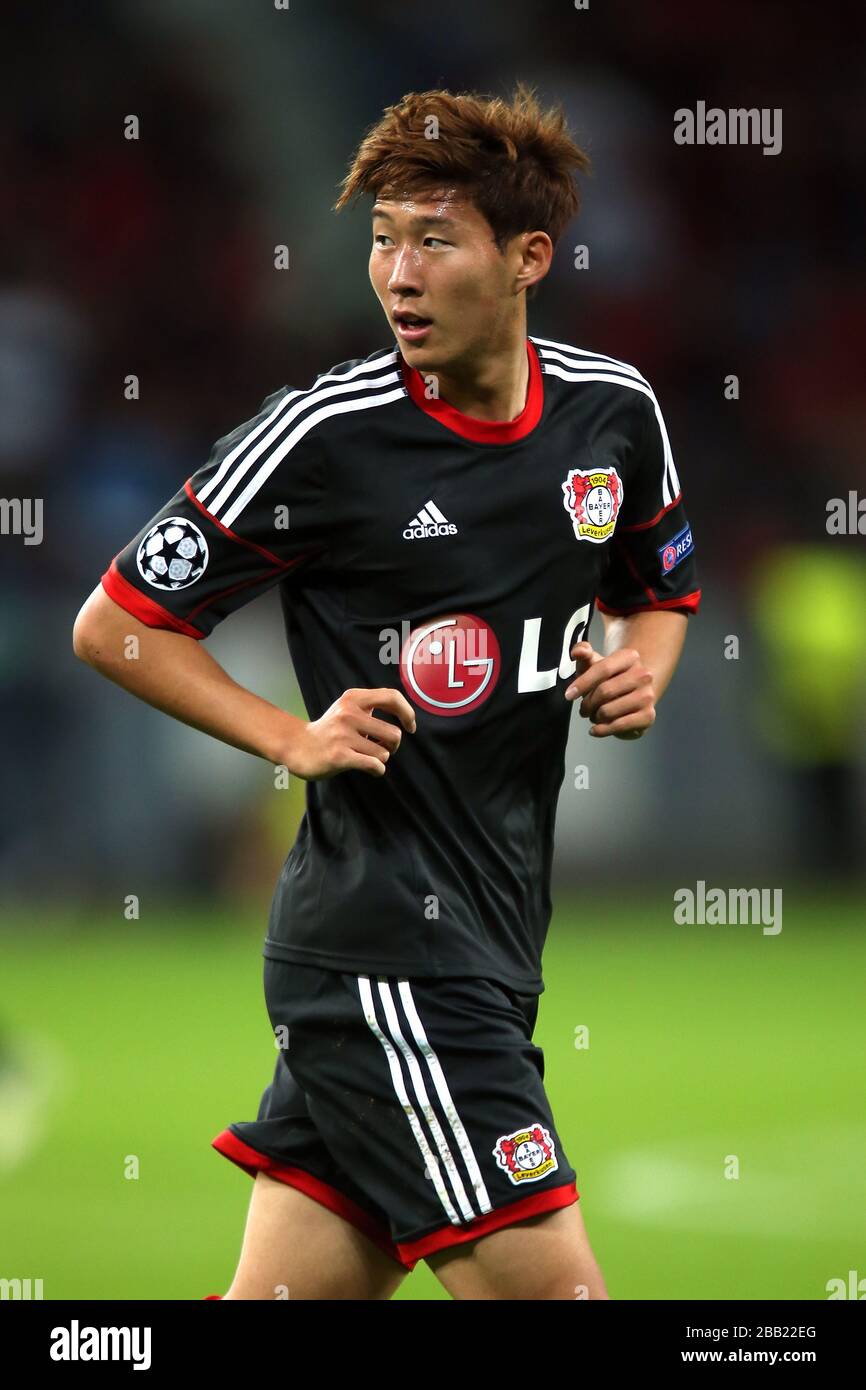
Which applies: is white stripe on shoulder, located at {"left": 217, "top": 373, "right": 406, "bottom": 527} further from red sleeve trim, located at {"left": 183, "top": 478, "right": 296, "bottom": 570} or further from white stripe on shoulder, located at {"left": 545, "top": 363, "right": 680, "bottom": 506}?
white stripe on shoulder, located at {"left": 545, "top": 363, "right": 680, "bottom": 506}

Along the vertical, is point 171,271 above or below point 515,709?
above

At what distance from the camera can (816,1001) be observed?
743 centimetres

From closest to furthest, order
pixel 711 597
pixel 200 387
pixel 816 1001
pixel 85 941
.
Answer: pixel 816 1001 → pixel 85 941 → pixel 711 597 → pixel 200 387

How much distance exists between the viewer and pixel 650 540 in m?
3.30

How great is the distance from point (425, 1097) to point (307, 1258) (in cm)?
40

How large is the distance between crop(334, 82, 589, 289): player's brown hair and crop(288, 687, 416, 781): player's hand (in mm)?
751

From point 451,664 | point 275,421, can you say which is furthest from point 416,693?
point 275,421

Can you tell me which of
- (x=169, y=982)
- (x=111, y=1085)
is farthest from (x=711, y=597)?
(x=111, y=1085)

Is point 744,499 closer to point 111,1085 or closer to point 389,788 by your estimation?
point 111,1085

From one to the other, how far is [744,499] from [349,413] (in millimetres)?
Result: 7299

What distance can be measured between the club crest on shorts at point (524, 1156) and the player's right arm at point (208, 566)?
62cm

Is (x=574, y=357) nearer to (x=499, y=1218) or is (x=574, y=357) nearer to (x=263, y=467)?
(x=263, y=467)

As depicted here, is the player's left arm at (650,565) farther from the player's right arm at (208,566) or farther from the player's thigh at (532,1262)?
the player's thigh at (532,1262)

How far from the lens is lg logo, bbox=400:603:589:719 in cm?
288
